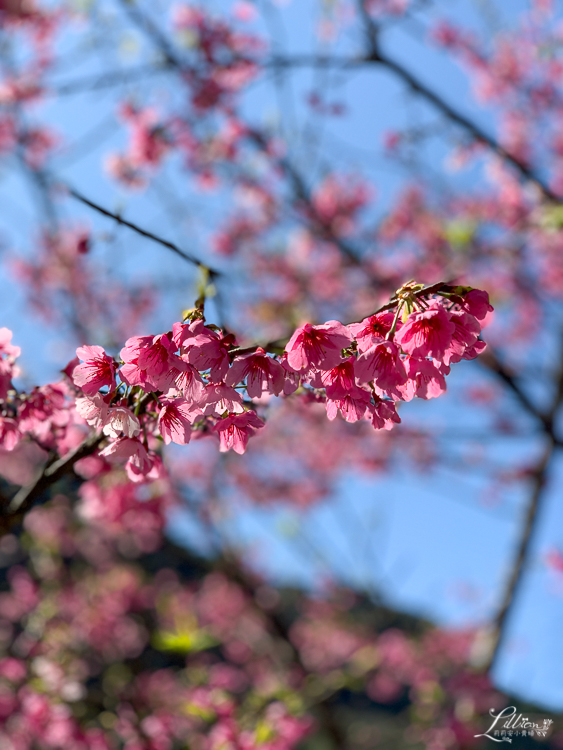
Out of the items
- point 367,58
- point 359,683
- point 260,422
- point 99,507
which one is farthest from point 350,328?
point 359,683

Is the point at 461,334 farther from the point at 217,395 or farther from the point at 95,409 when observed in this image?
the point at 95,409

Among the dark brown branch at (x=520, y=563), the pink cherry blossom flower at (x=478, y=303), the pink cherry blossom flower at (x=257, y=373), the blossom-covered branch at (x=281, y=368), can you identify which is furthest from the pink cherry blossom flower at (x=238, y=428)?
the dark brown branch at (x=520, y=563)

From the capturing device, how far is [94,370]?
3.89ft

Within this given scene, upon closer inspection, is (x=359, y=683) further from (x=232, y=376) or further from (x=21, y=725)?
(x=232, y=376)

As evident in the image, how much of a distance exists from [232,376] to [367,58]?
12.4 feet

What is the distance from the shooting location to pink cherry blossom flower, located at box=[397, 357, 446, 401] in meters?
1.08

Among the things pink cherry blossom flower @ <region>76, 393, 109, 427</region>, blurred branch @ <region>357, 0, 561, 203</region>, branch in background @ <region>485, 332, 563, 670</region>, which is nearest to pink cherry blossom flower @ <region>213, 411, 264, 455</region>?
pink cherry blossom flower @ <region>76, 393, 109, 427</region>

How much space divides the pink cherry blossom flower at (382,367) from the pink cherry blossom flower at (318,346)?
0.23 feet

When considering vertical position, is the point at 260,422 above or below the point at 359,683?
above

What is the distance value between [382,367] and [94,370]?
66cm

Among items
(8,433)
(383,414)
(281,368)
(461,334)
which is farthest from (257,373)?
(8,433)

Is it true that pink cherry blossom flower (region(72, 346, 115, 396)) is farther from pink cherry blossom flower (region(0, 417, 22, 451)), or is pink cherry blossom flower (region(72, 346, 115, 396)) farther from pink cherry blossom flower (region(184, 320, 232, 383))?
pink cherry blossom flower (region(0, 417, 22, 451))

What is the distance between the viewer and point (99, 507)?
307 cm

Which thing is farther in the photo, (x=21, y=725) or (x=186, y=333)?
(x=21, y=725)
